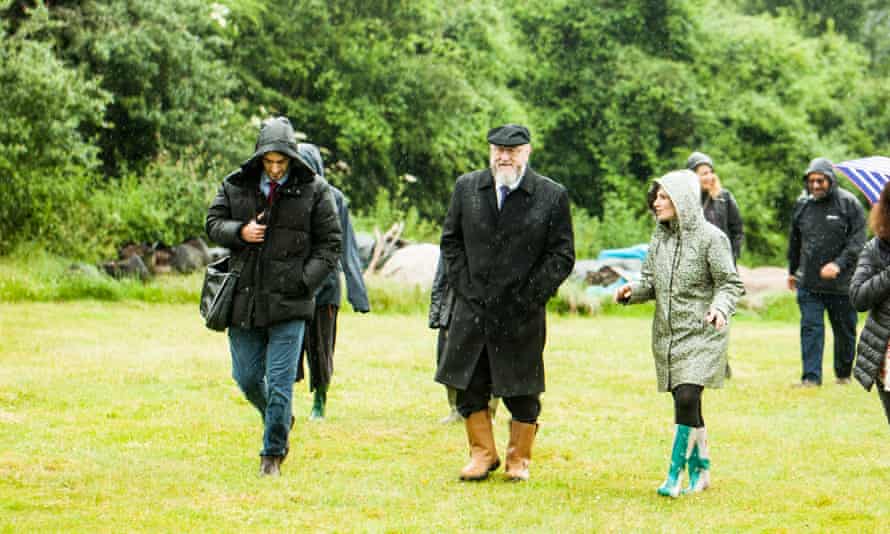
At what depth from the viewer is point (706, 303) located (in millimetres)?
7426

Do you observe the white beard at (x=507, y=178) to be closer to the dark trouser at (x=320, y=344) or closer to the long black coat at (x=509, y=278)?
the long black coat at (x=509, y=278)

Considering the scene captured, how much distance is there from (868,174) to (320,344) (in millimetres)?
4076

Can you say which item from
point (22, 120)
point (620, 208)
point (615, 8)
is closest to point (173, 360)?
point (22, 120)

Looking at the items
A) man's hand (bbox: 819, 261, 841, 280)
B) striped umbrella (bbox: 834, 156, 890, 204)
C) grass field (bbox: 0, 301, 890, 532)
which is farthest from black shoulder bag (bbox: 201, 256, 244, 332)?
man's hand (bbox: 819, 261, 841, 280)

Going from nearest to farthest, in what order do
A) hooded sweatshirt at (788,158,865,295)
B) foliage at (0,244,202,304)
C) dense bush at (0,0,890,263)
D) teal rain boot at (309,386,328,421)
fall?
teal rain boot at (309,386,328,421) < hooded sweatshirt at (788,158,865,295) < foliage at (0,244,202,304) < dense bush at (0,0,890,263)

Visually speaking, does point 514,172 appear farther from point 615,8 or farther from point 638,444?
point 615,8

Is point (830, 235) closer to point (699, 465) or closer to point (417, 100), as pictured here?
point (699, 465)

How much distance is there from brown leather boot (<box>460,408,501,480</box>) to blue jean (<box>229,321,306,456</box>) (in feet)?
3.54

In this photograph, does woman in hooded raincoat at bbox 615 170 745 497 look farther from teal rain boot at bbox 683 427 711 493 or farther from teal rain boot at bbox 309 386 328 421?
teal rain boot at bbox 309 386 328 421

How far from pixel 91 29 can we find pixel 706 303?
2034cm

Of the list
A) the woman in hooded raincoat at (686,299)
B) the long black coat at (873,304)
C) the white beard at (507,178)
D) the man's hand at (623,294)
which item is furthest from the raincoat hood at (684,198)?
the long black coat at (873,304)

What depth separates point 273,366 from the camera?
7816mm

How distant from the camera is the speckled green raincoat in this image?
7355mm

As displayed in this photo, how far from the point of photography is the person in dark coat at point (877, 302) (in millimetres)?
6926
